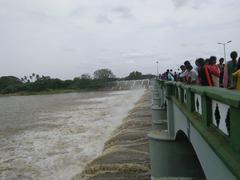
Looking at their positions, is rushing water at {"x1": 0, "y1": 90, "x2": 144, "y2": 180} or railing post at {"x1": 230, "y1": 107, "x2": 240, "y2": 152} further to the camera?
rushing water at {"x1": 0, "y1": 90, "x2": 144, "y2": 180}

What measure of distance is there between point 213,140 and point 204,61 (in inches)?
181

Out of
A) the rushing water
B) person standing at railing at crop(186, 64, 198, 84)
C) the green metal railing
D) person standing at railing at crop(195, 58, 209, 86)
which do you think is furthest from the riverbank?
the green metal railing

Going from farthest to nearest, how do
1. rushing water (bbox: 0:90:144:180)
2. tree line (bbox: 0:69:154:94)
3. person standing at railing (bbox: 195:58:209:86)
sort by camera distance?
tree line (bbox: 0:69:154:94)
rushing water (bbox: 0:90:144:180)
person standing at railing (bbox: 195:58:209:86)

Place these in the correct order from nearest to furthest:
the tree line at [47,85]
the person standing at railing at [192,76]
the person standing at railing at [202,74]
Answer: the person standing at railing at [202,74] < the person standing at railing at [192,76] < the tree line at [47,85]

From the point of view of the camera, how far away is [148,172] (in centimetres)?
1620

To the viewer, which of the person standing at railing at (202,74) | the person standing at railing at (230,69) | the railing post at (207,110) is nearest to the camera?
the railing post at (207,110)

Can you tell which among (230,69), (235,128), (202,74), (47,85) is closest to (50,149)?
(230,69)

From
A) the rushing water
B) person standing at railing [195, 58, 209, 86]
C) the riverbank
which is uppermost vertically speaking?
person standing at railing [195, 58, 209, 86]

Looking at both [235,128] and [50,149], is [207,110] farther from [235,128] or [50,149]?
[50,149]

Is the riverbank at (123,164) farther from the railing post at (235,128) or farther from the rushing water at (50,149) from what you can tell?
the railing post at (235,128)

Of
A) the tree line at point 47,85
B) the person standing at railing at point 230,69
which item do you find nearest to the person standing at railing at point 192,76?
the person standing at railing at point 230,69

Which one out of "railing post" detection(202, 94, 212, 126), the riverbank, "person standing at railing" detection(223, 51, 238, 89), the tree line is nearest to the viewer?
"railing post" detection(202, 94, 212, 126)

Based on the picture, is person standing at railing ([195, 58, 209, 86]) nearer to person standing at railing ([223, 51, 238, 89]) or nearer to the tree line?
person standing at railing ([223, 51, 238, 89])

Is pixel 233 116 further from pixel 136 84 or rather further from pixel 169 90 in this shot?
pixel 136 84
